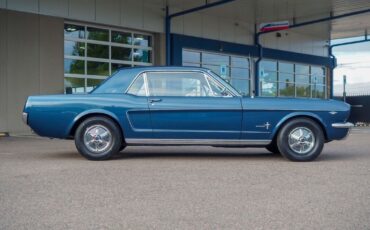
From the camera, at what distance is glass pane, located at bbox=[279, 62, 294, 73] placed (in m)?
27.5

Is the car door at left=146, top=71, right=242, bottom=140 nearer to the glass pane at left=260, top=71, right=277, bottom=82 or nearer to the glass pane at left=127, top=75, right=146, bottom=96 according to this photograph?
the glass pane at left=127, top=75, right=146, bottom=96

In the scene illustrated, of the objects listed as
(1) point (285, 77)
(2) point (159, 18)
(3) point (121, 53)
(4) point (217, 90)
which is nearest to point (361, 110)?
(1) point (285, 77)

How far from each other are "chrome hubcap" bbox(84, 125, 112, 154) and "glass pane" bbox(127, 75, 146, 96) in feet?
2.50

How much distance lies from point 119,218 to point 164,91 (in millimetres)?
4029

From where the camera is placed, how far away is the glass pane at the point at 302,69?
28.9 metres

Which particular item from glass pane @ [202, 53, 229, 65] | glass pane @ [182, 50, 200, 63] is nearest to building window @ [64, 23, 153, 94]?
glass pane @ [182, 50, 200, 63]

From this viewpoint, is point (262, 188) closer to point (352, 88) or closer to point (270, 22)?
point (270, 22)

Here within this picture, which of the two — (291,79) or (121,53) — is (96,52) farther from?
(291,79)

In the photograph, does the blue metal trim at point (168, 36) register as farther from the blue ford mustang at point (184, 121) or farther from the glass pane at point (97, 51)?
the blue ford mustang at point (184, 121)

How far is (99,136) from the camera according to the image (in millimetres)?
8039

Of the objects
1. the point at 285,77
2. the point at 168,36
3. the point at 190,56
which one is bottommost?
the point at 285,77

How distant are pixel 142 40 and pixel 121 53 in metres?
1.21

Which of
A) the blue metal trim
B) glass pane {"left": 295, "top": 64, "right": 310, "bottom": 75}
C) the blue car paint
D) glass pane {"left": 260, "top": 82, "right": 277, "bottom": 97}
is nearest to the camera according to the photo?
the blue car paint

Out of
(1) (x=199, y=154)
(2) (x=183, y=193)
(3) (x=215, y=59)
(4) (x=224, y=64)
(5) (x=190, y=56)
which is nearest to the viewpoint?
(2) (x=183, y=193)
